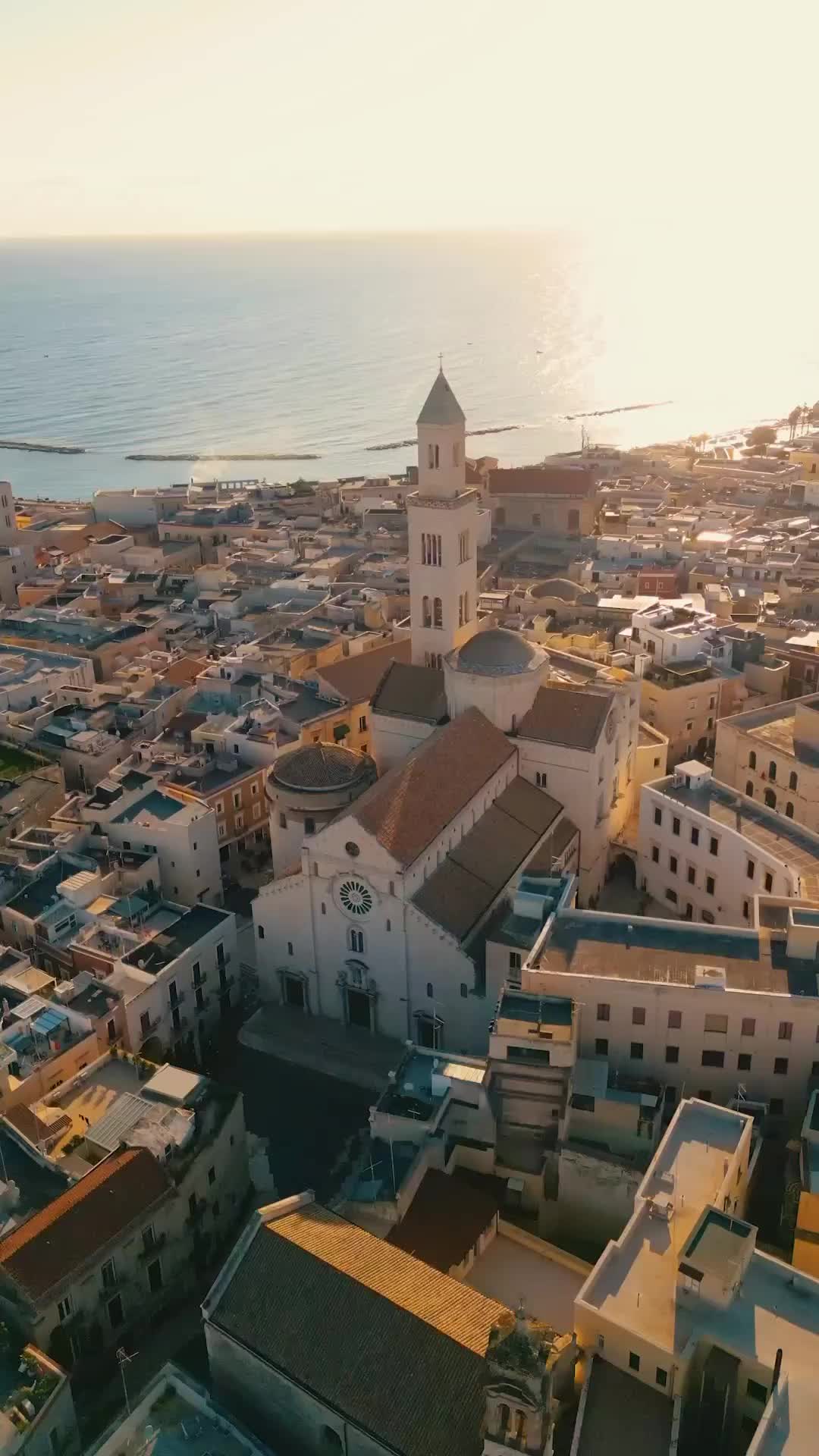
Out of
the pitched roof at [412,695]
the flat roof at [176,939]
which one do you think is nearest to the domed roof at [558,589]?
the pitched roof at [412,695]

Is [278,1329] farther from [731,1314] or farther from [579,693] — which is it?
[579,693]

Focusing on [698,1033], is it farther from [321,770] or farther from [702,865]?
[321,770]

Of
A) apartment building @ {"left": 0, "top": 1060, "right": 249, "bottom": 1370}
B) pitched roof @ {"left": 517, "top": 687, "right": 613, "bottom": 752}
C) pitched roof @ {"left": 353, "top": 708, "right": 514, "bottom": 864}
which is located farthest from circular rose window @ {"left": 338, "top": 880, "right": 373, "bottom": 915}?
pitched roof @ {"left": 517, "top": 687, "right": 613, "bottom": 752}

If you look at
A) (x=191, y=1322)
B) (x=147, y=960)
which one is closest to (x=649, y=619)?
(x=147, y=960)

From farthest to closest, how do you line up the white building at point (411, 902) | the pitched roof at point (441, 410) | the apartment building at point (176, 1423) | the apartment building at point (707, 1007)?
the pitched roof at point (441, 410) → the white building at point (411, 902) → the apartment building at point (707, 1007) → the apartment building at point (176, 1423)

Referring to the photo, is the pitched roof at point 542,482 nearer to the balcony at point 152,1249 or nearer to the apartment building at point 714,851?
the apartment building at point 714,851

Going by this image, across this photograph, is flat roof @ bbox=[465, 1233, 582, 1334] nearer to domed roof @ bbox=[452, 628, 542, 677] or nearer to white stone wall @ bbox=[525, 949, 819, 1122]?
white stone wall @ bbox=[525, 949, 819, 1122]
